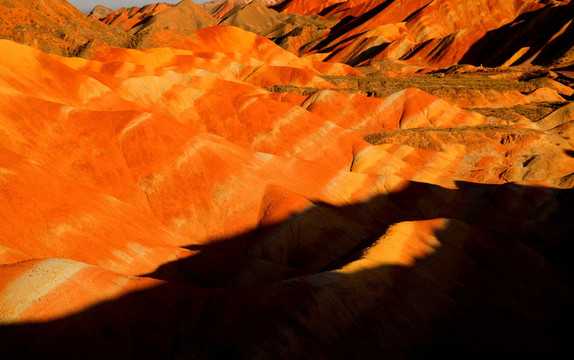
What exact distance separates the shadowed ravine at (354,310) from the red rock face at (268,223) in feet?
0.27

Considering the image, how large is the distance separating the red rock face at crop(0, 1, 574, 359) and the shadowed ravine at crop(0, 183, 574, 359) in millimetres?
82

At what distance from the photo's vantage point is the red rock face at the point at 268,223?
609 inches

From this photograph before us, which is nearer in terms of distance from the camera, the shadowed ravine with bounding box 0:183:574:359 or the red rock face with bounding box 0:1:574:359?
the shadowed ravine with bounding box 0:183:574:359

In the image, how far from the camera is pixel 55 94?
41625 millimetres

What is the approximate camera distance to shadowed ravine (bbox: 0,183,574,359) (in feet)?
48.0

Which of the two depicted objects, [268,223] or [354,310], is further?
[268,223]

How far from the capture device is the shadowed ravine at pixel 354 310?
48.0 ft

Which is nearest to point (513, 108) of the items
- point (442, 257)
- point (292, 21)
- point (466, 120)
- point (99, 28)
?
point (466, 120)

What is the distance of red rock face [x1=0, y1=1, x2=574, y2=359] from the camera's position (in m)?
15.5

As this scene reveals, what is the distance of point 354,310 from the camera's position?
54.5 feet

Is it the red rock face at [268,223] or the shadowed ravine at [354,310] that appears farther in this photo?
the red rock face at [268,223]

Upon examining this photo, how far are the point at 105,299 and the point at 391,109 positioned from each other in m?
54.4

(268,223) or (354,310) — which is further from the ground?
(354,310)

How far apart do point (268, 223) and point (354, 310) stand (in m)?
14.3
